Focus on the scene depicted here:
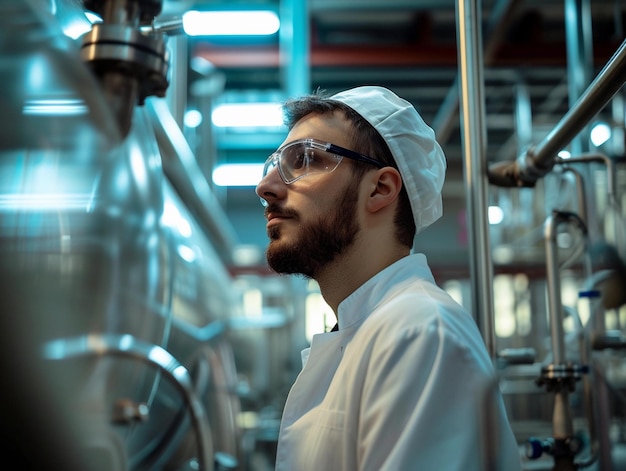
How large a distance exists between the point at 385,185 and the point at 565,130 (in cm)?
28

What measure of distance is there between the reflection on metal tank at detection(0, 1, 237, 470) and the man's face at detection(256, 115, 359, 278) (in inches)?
7.3

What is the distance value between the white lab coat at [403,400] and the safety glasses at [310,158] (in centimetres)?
21

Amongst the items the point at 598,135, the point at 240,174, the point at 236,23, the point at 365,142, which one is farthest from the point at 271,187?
the point at 240,174

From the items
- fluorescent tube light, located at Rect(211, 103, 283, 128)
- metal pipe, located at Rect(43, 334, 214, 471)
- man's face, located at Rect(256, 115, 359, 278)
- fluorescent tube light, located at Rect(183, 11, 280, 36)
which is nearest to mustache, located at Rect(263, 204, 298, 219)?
man's face, located at Rect(256, 115, 359, 278)

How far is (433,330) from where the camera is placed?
2.45ft

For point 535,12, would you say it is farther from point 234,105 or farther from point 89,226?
point 89,226

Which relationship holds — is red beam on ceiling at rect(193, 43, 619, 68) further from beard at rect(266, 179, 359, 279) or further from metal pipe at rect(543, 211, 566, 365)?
beard at rect(266, 179, 359, 279)

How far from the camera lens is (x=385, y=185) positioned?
1.02 metres

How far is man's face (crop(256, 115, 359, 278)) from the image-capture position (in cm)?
→ 99

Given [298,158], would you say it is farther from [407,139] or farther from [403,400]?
[403,400]

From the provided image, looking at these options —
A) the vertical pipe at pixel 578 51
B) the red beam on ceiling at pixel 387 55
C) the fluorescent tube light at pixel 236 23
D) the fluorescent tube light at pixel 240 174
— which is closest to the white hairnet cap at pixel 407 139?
the vertical pipe at pixel 578 51

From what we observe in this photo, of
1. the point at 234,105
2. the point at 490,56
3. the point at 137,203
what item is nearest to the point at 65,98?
the point at 137,203

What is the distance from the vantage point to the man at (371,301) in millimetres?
715

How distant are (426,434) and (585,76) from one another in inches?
81.9
